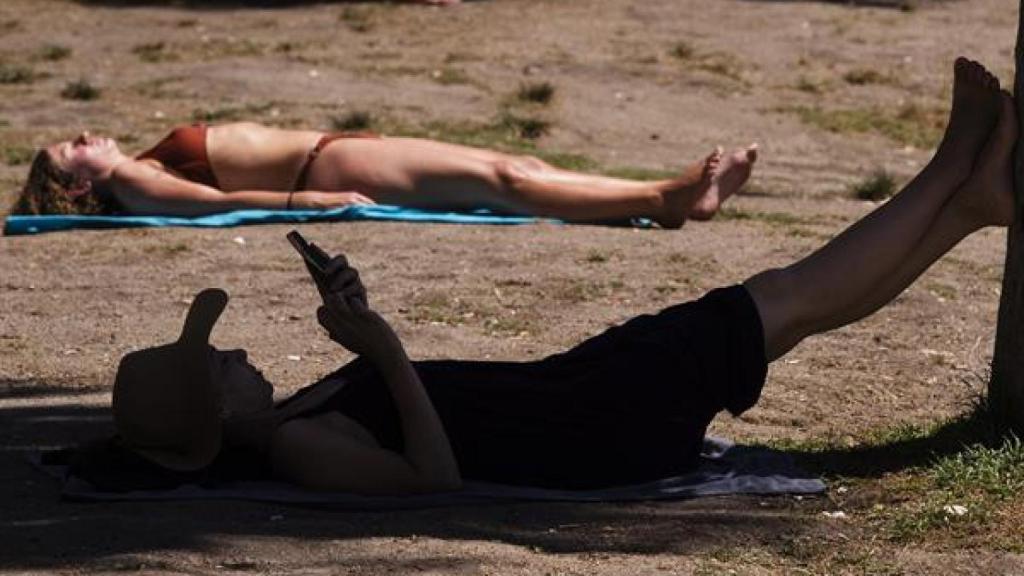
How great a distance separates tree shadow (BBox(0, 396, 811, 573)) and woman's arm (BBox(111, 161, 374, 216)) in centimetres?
380

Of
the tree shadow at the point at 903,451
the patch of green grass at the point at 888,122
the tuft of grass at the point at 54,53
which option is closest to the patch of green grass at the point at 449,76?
the patch of green grass at the point at 888,122

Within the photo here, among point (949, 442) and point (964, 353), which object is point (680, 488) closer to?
point (949, 442)

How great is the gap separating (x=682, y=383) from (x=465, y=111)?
272 inches

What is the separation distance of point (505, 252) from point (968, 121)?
3167mm

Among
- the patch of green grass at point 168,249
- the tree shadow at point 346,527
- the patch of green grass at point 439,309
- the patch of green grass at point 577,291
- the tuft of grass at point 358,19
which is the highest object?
the tuft of grass at point 358,19

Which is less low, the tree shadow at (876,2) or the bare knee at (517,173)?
the tree shadow at (876,2)

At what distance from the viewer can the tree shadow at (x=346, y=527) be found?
463 cm

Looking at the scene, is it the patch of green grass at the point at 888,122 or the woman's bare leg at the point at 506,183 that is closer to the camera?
the woman's bare leg at the point at 506,183

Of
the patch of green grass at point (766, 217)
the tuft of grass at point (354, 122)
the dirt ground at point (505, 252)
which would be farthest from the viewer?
the tuft of grass at point (354, 122)

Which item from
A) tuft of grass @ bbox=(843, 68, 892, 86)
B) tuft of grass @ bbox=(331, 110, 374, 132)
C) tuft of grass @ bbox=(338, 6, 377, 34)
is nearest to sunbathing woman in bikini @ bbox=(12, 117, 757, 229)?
tuft of grass @ bbox=(331, 110, 374, 132)

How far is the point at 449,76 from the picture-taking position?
1281 cm

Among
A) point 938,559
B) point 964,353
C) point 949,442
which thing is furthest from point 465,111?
point 938,559

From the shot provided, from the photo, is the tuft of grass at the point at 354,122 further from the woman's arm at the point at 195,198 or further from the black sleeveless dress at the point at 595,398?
the black sleeveless dress at the point at 595,398

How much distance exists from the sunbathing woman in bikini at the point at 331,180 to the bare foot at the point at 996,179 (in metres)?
3.39
